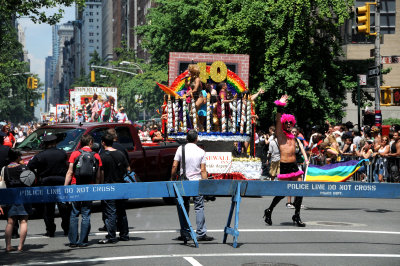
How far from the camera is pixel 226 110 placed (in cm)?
2139

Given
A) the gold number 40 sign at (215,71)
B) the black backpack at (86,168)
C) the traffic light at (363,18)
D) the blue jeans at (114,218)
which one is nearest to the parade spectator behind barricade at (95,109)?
the gold number 40 sign at (215,71)

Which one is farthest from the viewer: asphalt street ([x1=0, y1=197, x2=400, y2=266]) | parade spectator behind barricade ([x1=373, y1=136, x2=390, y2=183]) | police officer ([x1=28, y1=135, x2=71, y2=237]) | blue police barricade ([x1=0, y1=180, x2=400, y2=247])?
parade spectator behind barricade ([x1=373, y1=136, x2=390, y2=183])

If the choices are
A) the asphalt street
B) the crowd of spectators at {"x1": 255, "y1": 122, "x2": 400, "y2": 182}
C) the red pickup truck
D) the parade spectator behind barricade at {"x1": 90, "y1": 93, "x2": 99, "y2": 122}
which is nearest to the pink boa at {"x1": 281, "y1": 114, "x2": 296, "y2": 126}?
the asphalt street

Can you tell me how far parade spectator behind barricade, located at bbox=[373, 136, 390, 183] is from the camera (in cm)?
2280

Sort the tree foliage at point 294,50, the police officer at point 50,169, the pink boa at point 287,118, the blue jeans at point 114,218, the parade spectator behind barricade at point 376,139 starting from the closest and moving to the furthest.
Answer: the blue jeans at point 114,218 < the police officer at point 50,169 < the pink boa at point 287,118 < the parade spectator behind barricade at point 376,139 < the tree foliage at point 294,50

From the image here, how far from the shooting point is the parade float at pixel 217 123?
20891mm

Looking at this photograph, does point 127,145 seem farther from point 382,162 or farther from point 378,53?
point 378,53

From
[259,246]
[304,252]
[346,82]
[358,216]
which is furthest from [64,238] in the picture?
[346,82]

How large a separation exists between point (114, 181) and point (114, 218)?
24.8 inches

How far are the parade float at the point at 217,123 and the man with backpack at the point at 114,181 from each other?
847 centimetres

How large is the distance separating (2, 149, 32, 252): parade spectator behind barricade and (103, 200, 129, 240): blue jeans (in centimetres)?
123

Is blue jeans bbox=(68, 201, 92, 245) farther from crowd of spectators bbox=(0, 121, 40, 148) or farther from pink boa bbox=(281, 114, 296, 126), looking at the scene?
crowd of spectators bbox=(0, 121, 40, 148)

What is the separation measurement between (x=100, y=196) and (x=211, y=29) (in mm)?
31914

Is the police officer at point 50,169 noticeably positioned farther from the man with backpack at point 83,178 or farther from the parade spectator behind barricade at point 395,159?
the parade spectator behind barricade at point 395,159
